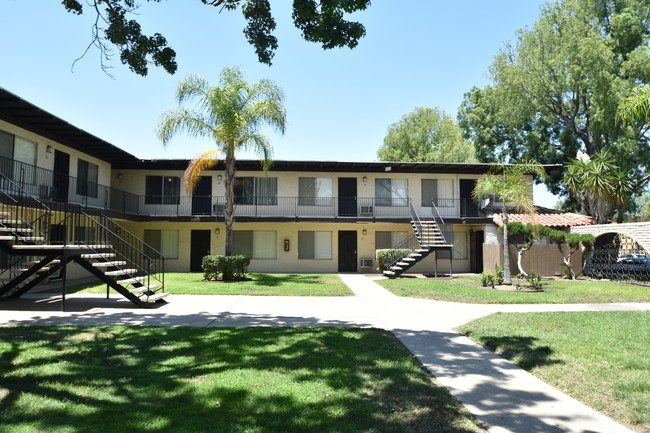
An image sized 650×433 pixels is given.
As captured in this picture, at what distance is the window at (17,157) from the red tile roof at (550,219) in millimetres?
19751

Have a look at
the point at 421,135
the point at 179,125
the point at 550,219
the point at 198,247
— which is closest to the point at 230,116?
the point at 179,125

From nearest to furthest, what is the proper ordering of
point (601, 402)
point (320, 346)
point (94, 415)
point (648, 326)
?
point (94, 415)
point (601, 402)
point (320, 346)
point (648, 326)

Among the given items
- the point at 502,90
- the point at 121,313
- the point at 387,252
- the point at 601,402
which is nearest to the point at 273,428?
the point at 601,402

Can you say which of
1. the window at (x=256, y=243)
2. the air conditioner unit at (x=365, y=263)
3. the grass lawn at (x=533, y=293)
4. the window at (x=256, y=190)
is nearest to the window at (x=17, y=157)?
the window at (x=256, y=190)

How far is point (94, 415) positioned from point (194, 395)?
0.91 meters

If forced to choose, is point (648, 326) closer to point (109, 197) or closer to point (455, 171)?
point (455, 171)

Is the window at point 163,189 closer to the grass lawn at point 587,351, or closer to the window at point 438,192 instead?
the window at point 438,192

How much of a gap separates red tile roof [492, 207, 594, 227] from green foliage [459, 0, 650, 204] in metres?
7.00

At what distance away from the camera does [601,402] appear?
409cm

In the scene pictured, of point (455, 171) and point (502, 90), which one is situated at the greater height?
point (502, 90)

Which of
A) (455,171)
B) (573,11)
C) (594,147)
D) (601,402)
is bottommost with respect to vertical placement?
(601,402)

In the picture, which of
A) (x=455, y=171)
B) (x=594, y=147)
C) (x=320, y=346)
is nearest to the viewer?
(x=320, y=346)

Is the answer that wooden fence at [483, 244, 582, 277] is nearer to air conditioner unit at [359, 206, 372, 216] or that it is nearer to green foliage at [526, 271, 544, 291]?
green foliage at [526, 271, 544, 291]

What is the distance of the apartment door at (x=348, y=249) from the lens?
21500mm
